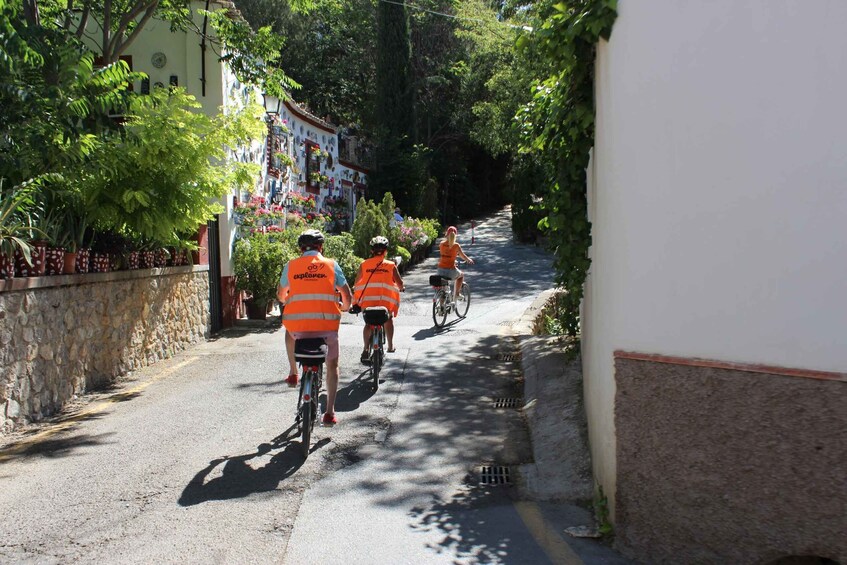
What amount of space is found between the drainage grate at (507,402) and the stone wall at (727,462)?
3889mm

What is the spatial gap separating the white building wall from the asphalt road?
1350mm

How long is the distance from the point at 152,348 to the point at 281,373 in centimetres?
224

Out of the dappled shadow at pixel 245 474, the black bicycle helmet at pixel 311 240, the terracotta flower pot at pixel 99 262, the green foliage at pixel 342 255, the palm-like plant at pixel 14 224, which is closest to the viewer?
the dappled shadow at pixel 245 474

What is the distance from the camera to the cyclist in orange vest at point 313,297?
683 cm

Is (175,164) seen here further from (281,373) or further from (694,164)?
(694,164)

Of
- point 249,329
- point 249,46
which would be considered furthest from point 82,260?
point 249,329

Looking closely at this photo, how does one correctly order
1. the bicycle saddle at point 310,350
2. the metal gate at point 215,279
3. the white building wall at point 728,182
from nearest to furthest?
the white building wall at point 728,182
the bicycle saddle at point 310,350
the metal gate at point 215,279

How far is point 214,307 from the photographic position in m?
14.4

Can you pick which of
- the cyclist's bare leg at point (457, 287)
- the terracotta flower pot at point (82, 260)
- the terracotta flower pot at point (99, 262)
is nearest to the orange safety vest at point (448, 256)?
the cyclist's bare leg at point (457, 287)

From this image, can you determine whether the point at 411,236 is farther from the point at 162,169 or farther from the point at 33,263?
the point at 33,263

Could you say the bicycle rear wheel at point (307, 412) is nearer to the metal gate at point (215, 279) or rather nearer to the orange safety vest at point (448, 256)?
the metal gate at point (215, 279)

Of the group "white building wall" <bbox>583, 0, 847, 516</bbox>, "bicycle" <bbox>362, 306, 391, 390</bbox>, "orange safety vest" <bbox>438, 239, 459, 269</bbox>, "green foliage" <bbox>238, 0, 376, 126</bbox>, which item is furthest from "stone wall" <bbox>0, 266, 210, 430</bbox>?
"green foliage" <bbox>238, 0, 376, 126</bbox>

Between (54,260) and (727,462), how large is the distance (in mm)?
7251

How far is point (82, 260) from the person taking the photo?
368 inches
